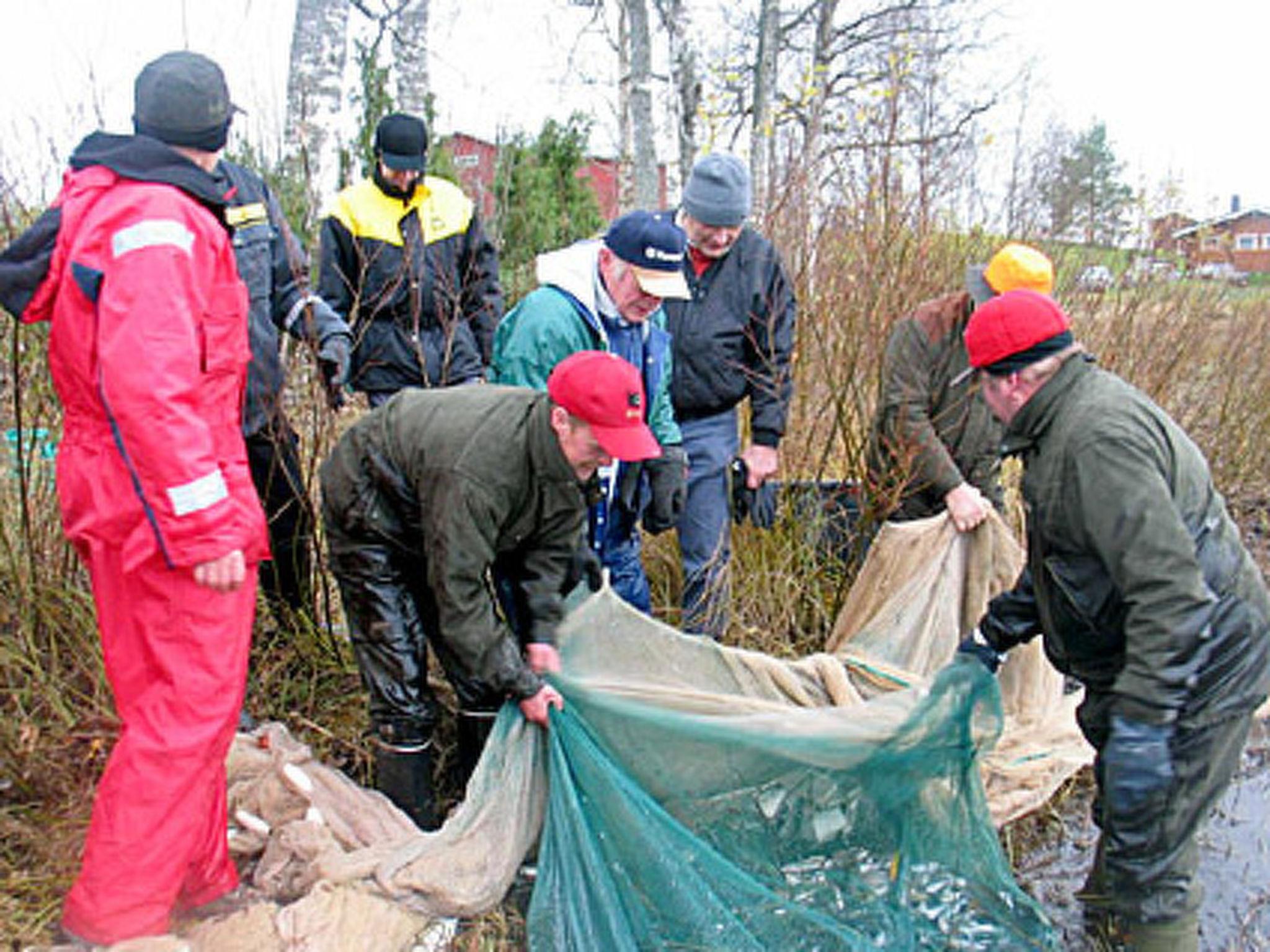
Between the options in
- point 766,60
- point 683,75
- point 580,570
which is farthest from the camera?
point 766,60

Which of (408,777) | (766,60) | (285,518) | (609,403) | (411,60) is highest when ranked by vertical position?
(766,60)

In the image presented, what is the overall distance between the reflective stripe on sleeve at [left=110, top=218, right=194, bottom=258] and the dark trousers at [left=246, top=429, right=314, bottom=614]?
1126mm

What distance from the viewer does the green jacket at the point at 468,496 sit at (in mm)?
2525

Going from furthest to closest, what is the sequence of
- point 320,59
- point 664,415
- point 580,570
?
point 320,59 < point 664,415 < point 580,570

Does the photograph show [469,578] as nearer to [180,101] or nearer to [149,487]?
[149,487]

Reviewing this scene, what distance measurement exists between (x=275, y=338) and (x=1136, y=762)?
102 inches

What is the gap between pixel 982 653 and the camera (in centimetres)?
278

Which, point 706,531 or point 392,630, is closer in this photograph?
point 392,630

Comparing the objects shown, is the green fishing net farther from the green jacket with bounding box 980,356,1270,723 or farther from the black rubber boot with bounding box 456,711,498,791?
the black rubber boot with bounding box 456,711,498,791

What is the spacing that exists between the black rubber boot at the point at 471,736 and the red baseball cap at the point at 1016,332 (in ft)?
5.48

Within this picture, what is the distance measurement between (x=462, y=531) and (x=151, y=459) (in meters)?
0.70

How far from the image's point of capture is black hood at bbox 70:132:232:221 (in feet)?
7.41

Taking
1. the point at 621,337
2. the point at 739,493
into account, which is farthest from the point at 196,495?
the point at 739,493

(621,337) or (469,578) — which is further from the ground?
(621,337)
